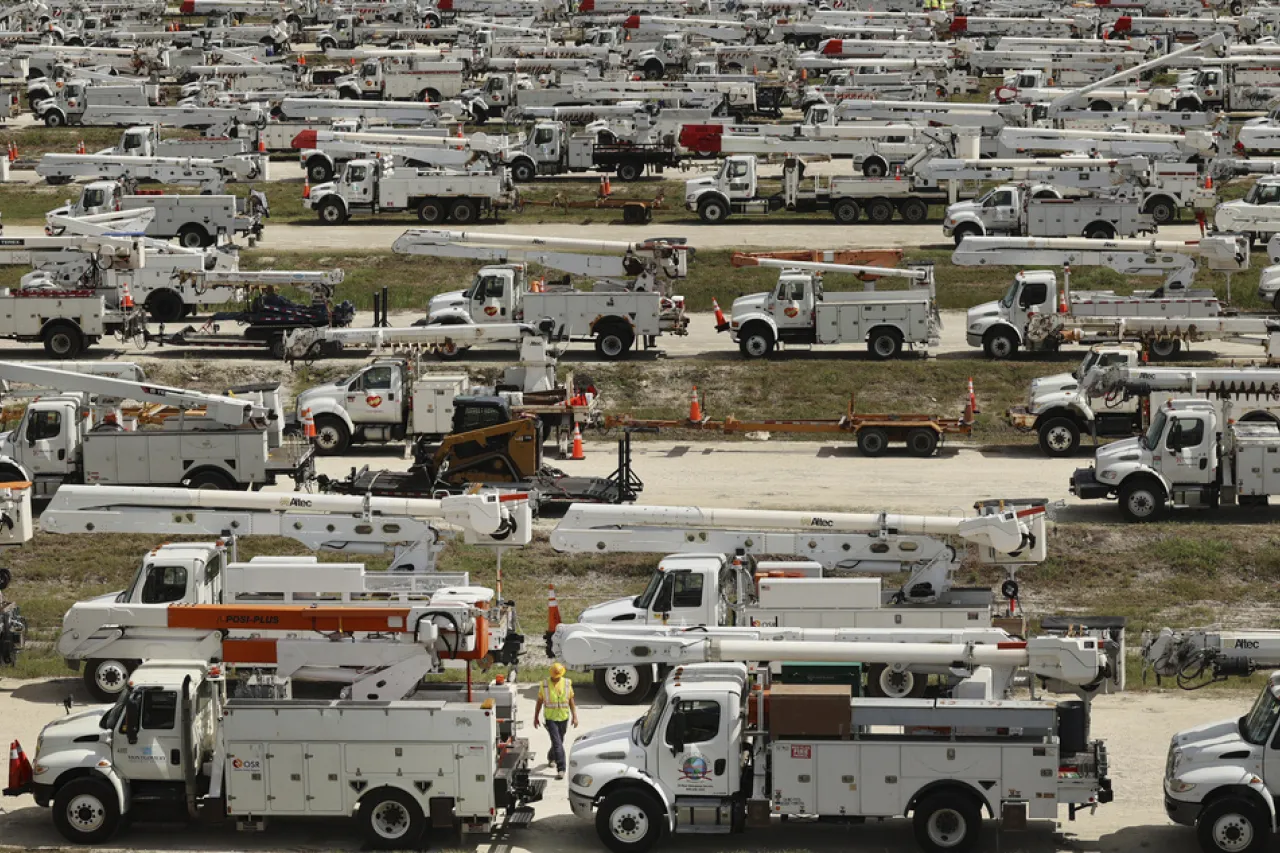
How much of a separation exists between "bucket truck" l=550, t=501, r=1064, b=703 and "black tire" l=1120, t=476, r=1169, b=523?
729 centimetres

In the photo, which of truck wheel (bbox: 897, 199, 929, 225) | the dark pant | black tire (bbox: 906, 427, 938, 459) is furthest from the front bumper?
truck wheel (bbox: 897, 199, 929, 225)

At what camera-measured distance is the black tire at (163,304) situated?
5472 centimetres

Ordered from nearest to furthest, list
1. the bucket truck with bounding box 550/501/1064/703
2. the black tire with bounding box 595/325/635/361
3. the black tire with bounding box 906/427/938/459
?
the bucket truck with bounding box 550/501/1064/703 → the black tire with bounding box 906/427/938/459 → the black tire with bounding box 595/325/635/361

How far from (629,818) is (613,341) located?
93.4ft

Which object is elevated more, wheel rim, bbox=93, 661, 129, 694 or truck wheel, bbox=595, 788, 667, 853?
truck wheel, bbox=595, 788, 667, 853

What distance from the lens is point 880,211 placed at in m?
67.8

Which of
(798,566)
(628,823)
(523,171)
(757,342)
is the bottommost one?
(628,823)

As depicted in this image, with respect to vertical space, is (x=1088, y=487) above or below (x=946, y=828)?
above

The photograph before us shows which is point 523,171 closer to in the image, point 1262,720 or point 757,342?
point 757,342

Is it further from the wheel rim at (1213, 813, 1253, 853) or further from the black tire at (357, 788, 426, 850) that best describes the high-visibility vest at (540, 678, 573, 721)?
the wheel rim at (1213, 813, 1253, 853)

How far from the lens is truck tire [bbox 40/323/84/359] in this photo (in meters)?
52.0

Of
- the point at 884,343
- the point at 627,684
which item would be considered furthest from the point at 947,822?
the point at 884,343

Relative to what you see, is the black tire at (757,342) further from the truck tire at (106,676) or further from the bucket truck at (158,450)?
the truck tire at (106,676)

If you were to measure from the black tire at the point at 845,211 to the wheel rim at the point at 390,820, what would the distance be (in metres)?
45.6
